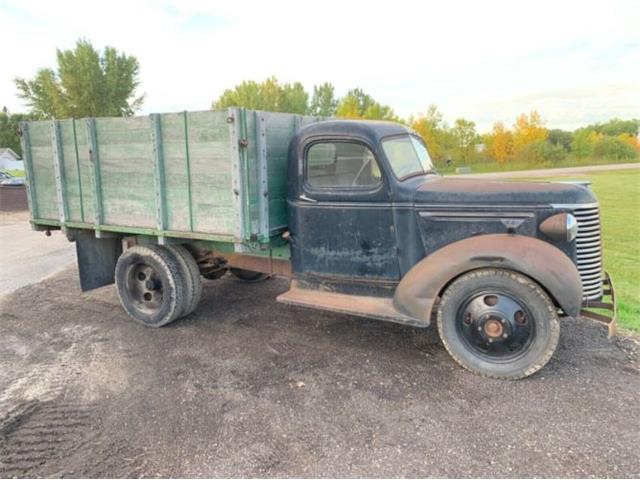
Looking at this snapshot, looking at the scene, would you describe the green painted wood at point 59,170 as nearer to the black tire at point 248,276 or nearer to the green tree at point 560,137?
the black tire at point 248,276

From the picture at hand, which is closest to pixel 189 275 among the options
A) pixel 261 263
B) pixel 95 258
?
pixel 261 263

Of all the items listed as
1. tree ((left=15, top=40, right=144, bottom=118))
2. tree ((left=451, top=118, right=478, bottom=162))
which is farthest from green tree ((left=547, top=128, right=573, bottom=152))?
tree ((left=15, top=40, right=144, bottom=118))

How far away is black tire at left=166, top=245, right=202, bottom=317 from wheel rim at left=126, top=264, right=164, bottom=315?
1.11 feet

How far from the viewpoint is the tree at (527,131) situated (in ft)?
143

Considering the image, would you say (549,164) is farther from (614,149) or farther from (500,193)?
(500,193)

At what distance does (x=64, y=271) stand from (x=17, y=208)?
13075mm

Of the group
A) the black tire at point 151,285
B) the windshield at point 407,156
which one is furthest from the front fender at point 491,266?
the black tire at point 151,285

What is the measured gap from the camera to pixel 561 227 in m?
3.83

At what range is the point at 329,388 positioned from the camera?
3.85 meters

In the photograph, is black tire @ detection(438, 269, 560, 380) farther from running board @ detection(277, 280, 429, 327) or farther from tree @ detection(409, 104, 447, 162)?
tree @ detection(409, 104, 447, 162)

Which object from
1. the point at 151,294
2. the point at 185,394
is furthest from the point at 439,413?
the point at 151,294

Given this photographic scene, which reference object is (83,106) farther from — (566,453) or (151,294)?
(566,453)

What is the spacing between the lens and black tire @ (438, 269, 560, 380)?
150 inches

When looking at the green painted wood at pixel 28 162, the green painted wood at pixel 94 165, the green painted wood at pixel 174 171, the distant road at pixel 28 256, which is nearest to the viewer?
the green painted wood at pixel 174 171
